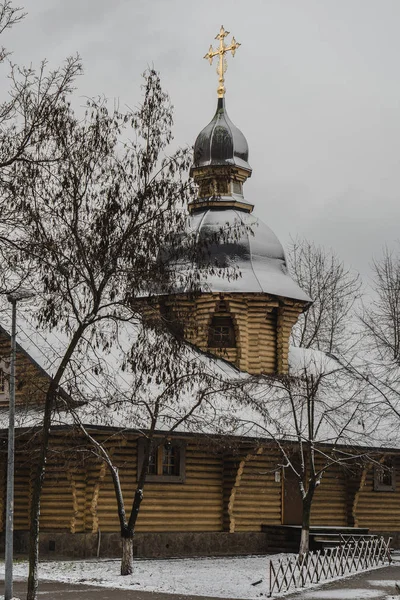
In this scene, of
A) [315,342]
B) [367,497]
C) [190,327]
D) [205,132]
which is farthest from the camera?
[315,342]

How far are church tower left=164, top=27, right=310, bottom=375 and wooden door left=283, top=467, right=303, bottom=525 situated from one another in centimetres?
364

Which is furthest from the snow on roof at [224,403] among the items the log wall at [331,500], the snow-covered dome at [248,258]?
the snow-covered dome at [248,258]

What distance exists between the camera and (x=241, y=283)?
3212cm

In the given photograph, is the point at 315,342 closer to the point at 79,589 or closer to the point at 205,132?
the point at 205,132

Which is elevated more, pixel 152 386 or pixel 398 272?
pixel 398 272

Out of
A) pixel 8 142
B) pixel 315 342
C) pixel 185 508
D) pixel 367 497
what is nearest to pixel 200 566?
pixel 185 508

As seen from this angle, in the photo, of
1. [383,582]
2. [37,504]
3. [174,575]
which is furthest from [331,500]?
[37,504]

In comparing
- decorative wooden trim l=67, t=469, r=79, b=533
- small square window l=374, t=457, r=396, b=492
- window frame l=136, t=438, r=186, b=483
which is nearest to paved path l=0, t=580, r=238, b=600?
decorative wooden trim l=67, t=469, r=79, b=533

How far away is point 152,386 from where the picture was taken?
92.0 ft

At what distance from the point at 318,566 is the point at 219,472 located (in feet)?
20.9

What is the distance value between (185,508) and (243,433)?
2712 millimetres

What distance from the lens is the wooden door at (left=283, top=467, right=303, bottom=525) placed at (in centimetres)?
3091

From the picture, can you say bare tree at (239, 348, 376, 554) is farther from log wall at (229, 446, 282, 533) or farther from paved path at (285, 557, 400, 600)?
paved path at (285, 557, 400, 600)

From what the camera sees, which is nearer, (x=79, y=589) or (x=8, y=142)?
(x=8, y=142)
